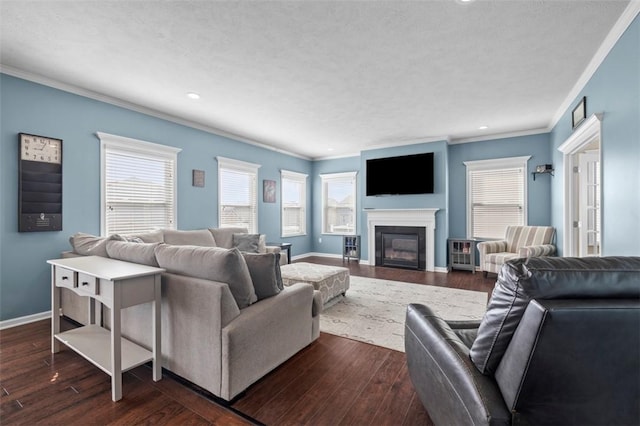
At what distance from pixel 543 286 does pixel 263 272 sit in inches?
66.6

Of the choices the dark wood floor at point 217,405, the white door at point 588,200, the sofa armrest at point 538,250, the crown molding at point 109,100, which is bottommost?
the dark wood floor at point 217,405

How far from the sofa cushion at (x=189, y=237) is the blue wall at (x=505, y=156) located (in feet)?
16.0

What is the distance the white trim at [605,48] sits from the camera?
2.18 metres

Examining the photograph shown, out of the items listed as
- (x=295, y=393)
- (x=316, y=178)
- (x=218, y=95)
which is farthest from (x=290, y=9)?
(x=316, y=178)

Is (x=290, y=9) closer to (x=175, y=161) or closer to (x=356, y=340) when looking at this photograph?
(x=356, y=340)

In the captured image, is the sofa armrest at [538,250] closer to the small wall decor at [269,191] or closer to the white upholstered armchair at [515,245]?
the white upholstered armchair at [515,245]

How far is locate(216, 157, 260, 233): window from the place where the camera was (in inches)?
216

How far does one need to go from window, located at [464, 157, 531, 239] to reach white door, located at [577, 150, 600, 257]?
136 centimetres

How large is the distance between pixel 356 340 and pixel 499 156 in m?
4.93

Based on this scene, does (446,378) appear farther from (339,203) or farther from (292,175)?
(339,203)

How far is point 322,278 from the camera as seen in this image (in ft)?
11.3

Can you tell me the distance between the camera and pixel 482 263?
207 inches

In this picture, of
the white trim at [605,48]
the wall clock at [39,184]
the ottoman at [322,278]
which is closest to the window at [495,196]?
the white trim at [605,48]

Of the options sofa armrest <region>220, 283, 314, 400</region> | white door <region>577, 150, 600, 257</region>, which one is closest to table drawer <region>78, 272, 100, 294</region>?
sofa armrest <region>220, 283, 314, 400</region>
